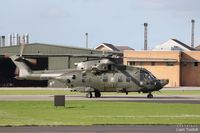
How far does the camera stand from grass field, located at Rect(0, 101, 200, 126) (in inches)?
1002

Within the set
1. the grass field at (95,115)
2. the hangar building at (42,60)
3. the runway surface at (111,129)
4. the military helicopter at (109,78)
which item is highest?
the hangar building at (42,60)

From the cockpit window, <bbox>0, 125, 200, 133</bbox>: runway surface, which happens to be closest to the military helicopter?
the cockpit window

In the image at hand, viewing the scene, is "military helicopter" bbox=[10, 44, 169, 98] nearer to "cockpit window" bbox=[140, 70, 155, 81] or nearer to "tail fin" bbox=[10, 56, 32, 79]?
"cockpit window" bbox=[140, 70, 155, 81]

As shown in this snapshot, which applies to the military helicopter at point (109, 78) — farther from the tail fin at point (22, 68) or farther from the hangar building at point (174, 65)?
the hangar building at point (174, 65)

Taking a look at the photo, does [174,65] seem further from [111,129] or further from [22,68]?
[111,129]

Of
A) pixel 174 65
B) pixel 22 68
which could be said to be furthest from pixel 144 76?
pixel 174 65

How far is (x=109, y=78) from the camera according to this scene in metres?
47.8

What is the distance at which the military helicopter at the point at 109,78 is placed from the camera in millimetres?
47219

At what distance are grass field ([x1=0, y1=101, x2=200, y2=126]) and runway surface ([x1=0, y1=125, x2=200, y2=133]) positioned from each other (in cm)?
191

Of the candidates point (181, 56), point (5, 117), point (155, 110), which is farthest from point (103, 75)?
point (181, 56)

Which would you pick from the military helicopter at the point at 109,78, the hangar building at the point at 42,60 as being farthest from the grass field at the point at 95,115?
the hangar building at the point at 42,60

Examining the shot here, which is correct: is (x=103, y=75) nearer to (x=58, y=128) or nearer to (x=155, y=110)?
(x=155, y=110)

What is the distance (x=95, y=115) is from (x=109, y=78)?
61.8 feet

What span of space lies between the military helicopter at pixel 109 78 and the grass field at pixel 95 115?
40.3ft
